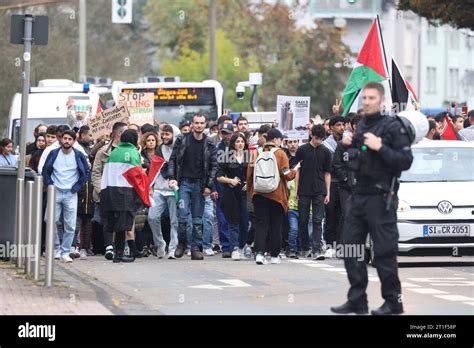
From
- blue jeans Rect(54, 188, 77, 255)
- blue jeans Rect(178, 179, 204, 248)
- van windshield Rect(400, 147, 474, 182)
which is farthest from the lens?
blue jeans Rect(178, 179, 204, 248)

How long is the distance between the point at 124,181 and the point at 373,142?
802cm

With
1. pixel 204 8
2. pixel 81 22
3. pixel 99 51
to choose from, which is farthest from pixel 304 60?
pixel 81 22

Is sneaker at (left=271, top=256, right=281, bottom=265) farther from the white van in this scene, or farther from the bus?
the bus

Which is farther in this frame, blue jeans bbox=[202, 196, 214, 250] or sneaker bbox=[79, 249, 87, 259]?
blue jeans bbox=[202, 196, 214, 250]

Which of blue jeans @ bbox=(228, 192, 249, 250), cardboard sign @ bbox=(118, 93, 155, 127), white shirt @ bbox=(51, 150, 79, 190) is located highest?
cardboard sign @ bbox=(118, 93, 155, 127)

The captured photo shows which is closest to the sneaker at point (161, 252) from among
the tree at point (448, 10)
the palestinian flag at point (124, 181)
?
the palestinian flag at point (124, 181)

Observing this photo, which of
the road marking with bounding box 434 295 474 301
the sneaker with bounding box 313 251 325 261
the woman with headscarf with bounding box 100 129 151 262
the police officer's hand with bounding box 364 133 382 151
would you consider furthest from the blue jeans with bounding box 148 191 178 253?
the police officer's hand with bounding box 364 133 382 151

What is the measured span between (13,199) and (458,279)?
5530 mm

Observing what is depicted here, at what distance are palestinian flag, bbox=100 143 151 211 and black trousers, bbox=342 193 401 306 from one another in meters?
7.53

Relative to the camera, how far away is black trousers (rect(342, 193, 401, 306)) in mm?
12906

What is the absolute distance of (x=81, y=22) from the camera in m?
52.9

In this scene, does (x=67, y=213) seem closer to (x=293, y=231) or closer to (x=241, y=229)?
(x=241, y=229)

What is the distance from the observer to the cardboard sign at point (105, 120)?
23.4 meters
